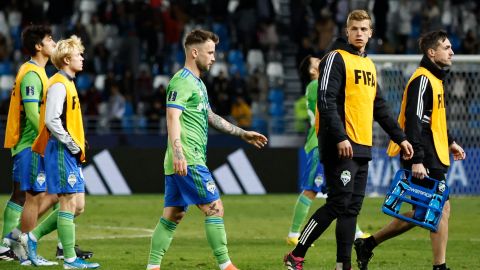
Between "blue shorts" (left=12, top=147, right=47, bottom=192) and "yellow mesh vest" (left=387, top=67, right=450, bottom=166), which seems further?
"blue shorts" (left=12, top=147, right=47, bottom=192)

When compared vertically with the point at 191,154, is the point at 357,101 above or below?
above

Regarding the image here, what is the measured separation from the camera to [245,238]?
14242 millimetres

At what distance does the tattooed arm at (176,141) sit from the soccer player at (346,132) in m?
1.18

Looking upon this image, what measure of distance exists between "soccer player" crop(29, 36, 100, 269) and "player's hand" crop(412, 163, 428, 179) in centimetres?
301

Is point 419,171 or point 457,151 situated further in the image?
point 457,151

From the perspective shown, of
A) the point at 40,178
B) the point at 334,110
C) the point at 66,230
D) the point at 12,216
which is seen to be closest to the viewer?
the point at 334,110

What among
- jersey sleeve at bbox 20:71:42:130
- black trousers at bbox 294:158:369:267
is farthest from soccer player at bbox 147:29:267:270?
jersey sleeve at bbox 20:71:42:130

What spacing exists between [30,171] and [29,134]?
1.37 ft

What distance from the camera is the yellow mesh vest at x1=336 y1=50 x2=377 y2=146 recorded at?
30.4 feet

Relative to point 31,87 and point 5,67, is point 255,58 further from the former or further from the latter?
point 31,87

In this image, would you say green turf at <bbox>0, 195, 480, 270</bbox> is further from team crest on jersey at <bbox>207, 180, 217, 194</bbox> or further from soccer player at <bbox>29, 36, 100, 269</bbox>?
team crest on jersey at <bbox>207, 180, 217, 194</bbox>

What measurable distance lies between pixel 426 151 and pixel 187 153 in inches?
87.8

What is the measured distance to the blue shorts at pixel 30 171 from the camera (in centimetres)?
1112

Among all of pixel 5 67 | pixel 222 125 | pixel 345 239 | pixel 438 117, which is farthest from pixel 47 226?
pixel 5 67
